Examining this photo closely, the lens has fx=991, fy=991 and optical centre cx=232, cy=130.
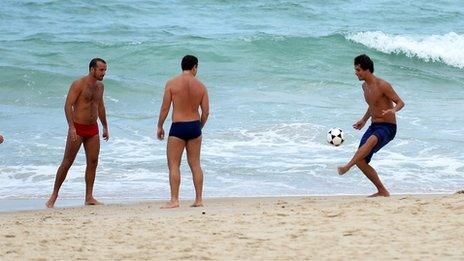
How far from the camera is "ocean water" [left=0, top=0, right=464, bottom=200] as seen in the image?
11.6 metres

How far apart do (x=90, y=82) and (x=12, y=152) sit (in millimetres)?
3064

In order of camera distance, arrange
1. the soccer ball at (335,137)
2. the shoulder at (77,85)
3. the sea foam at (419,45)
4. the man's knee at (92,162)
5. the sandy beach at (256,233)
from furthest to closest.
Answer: the sea foam at (419,45)
the soccer ball at (335,137)
the man's knee at (92,162)
the shoulder at (77,85)
the sandy beach at (256,233)

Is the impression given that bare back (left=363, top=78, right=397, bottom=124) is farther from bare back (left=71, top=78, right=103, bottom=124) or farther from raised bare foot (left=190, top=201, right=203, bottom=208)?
bare back (left=71, top=78, right=103, bottom=124)

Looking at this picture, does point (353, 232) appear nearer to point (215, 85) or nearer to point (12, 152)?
point (12, 152)

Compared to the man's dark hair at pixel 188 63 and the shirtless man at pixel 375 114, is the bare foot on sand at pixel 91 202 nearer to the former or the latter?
the man's dark hair at pixel 188 63

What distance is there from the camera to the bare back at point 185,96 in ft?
30.5

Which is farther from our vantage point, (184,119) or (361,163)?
(361,163)

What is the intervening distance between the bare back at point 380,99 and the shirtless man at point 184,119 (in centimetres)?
171

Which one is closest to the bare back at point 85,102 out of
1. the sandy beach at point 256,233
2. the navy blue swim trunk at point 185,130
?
the navy blue swim trunk at point 185,130

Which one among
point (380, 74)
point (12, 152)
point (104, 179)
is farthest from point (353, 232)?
point (380, 74)

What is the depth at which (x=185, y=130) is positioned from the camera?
930cm

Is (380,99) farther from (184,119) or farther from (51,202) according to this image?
(51,202)

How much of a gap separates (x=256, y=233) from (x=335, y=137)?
18.4 feet

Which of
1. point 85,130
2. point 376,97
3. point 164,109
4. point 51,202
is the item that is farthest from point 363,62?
point 51,202
